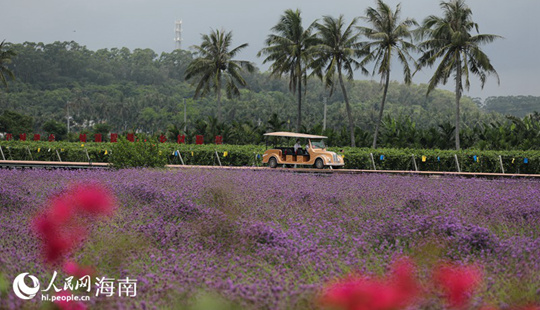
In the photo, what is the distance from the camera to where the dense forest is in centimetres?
9931

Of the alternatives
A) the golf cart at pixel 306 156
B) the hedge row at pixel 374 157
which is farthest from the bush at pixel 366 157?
the golf cart at pixel 306 156

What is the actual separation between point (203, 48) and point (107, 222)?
156ft

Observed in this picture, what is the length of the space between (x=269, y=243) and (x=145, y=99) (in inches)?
4387

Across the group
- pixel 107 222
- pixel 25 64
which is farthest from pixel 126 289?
pixel 25 64

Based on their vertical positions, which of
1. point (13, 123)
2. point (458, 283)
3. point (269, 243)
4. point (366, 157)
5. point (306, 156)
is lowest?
point (13, 123)

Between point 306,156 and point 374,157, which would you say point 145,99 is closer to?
point 374,157

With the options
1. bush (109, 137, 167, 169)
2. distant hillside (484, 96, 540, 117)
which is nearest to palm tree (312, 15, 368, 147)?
bush (109, 137, 167, 169)

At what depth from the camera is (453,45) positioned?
4084 cm

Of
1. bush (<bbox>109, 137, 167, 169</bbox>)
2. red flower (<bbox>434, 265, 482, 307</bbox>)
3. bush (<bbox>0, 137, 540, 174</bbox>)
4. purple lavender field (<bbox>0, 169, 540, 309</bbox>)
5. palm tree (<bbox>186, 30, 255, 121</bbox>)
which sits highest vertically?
palm tree (<bbox>186, 30, 255, 121</bbox>)

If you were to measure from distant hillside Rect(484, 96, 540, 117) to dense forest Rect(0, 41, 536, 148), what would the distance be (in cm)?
4850

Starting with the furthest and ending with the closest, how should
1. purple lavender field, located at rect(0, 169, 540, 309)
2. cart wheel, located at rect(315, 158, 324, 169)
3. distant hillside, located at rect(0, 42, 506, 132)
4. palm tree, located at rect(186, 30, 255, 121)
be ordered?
distant hillside, located at rect(0, 42, 506, 132) → palm tree, located at rect(186, 30, 255, 121) → cart wheel, located at rect(315, 158, 324, 169) → purple lavender field, located at rect(0, 169, 540, 309)

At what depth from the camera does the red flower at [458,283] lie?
2.63 m

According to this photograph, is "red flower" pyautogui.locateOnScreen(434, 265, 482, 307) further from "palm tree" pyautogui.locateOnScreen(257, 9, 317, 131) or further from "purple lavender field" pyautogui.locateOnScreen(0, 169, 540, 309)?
"palm tree" pyautogui.locateOnScreen(257, 9, 317, 131)

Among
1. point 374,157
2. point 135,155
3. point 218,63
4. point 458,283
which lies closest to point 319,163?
point 374,157
